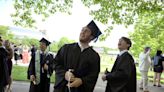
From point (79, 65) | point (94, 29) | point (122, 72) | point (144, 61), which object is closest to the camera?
point (79, 65)

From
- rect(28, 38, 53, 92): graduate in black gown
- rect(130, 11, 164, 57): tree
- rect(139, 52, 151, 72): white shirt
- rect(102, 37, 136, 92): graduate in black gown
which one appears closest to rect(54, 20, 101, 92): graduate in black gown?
rect(102, 37, 136, 92): graduate in black gown

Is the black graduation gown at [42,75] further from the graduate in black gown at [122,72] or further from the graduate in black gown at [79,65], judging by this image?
the graduate in black gown at [79,65]

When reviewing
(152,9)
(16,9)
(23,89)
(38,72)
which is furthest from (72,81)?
(16,9)

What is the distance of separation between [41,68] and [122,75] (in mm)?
2203

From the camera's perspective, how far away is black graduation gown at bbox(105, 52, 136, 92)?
7.92 meters

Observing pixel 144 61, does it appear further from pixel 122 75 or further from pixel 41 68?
pixel 122 75

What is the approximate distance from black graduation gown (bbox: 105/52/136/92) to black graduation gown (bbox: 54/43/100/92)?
2259mm

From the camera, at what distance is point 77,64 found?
5574 mm

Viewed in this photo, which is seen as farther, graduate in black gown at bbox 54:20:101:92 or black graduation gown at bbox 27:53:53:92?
black graduation gown at bbox 27:53:53:92

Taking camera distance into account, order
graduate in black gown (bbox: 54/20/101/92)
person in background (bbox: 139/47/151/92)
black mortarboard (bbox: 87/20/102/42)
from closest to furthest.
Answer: graduate in black gown (bbox: 54/20/101/92) < black mortarboard (bbox: 87/20/102/42) < person in background (bbox: 139/47/151/92)

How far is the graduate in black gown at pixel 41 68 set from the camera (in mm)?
9047

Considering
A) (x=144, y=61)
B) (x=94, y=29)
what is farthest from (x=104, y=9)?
(x=94, y=29)

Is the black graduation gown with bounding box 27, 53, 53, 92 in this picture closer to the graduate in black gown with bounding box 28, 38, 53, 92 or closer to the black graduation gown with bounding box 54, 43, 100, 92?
the graduate in black gown with bounding box 28, 38, 53, 92

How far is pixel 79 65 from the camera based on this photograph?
5559 millimetres
